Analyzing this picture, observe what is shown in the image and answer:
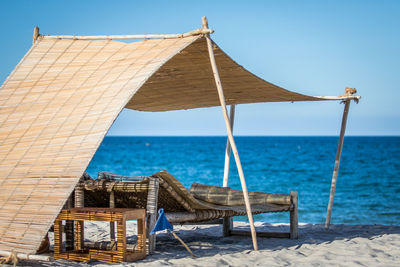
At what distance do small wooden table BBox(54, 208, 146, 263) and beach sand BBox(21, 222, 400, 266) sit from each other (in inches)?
3.0

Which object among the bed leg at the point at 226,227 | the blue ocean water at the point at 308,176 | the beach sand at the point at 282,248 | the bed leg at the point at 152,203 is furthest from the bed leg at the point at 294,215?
the blue ocean water at the point at 308,176

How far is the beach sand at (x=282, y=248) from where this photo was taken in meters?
4.09

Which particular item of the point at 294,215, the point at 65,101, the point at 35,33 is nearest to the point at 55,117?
the point at 65,101

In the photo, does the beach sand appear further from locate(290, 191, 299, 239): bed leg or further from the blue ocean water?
the blue ocean water

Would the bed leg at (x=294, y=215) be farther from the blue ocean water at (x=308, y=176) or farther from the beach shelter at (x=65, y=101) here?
the blue ocean water at (x=308, y=176)

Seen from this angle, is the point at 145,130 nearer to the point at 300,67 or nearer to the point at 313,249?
the point at 300,67

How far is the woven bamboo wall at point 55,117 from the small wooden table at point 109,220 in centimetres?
41

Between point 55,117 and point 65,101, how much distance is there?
155mm

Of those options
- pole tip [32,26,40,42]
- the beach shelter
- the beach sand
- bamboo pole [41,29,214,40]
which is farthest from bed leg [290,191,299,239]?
pole tip [32,26,40,42]

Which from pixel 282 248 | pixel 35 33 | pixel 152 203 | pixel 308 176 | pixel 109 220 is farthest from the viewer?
pixel 308 176

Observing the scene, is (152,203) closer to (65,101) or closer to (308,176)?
(65,101)

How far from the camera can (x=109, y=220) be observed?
3877 millimetres

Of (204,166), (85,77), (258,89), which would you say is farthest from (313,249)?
(204,166)

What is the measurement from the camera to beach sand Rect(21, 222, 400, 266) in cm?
409
